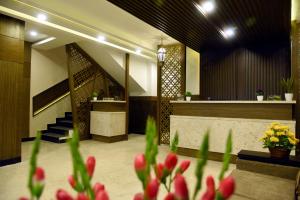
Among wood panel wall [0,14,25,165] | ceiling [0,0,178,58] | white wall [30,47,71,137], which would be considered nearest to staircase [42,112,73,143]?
white wall [30,47,71,137]

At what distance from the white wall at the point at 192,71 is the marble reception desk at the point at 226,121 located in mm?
1373

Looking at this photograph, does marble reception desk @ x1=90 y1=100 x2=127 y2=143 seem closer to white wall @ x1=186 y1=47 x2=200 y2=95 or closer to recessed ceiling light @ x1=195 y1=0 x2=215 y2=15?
white wall @ x1=186 y1=47 x2=200 y2=95

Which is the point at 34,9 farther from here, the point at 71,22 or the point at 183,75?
the point at 183,75

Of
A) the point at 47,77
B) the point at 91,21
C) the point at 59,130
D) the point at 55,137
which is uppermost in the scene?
the point at 91,21

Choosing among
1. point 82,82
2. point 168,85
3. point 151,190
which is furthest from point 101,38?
point 151,190

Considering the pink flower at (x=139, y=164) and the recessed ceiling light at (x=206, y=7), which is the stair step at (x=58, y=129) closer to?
the recessed ceiling light at (x=206, y=7)

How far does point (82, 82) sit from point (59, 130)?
63.5 inches

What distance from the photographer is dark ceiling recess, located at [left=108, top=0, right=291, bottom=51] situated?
3.22 meters

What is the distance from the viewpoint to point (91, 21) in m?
4.68

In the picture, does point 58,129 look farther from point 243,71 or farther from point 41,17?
point 243,71

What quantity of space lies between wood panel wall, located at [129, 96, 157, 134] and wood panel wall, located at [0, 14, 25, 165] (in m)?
4.25

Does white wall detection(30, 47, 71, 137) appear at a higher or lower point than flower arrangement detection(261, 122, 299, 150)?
higher

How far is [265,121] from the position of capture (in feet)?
12.5

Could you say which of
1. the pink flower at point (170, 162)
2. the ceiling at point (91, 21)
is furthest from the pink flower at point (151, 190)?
the ceiling at point (91, 21)
